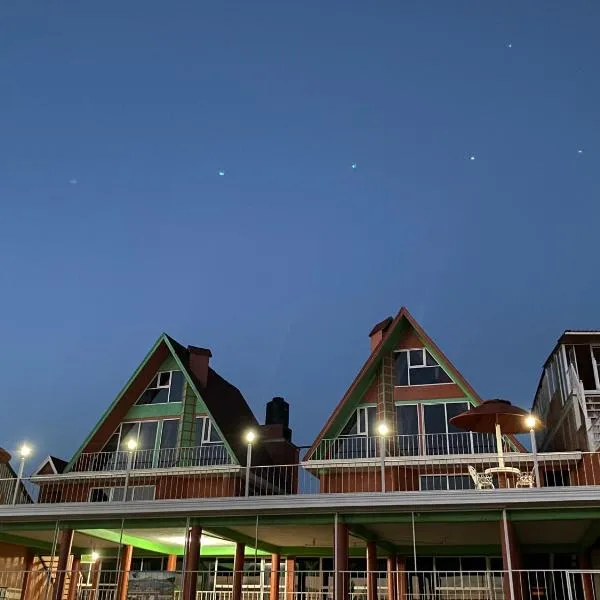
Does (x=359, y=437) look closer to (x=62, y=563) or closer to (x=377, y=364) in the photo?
(x=377, y=364)

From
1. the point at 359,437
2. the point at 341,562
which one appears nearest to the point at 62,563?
the point at 341,562

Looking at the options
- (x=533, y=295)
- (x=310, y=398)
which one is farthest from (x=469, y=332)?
(x=310, y=398)

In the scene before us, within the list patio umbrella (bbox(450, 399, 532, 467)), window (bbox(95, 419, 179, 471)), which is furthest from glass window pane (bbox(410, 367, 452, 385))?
window (bbox(95, 419, 179, 471))

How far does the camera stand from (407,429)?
25203 mm

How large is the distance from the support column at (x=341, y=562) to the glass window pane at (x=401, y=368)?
29.0ft

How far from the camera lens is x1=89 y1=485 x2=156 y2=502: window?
89.3 ft

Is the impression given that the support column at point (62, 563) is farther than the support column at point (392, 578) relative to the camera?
No

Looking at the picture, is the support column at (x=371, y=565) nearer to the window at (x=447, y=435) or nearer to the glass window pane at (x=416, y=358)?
the window at (x=447, y=435)

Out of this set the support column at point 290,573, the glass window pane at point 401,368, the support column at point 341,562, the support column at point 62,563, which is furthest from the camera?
the support column at point 290,573

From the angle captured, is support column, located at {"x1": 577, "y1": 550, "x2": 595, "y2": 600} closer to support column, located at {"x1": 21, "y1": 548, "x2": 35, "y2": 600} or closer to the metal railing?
the metal railing

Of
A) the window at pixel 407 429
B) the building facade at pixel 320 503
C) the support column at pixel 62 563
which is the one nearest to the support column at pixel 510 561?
the building facade at pixel 320 503

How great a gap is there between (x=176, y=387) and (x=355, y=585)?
1037 centimetres

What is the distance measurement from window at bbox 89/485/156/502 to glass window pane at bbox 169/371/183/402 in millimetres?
3541

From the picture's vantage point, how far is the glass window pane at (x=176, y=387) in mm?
28516
